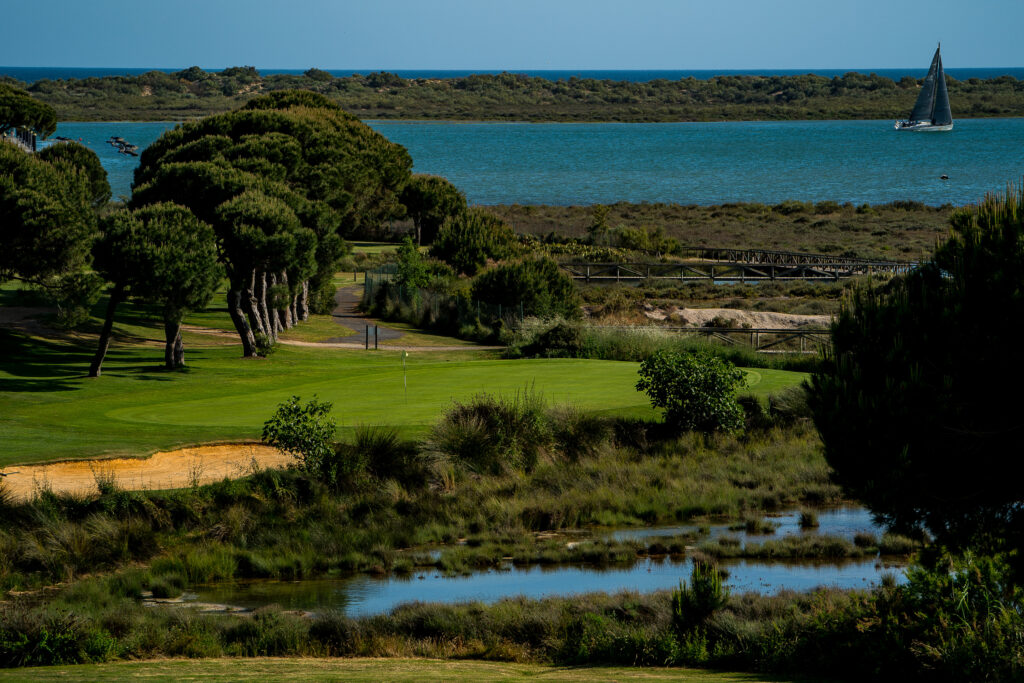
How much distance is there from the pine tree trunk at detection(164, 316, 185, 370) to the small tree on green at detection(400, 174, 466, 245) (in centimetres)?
4524

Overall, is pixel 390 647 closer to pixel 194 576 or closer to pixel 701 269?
pixel 194 576

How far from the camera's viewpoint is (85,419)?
2558 centimetres

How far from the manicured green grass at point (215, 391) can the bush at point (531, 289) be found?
998 cm

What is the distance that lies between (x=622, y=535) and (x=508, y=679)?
30.6 ft

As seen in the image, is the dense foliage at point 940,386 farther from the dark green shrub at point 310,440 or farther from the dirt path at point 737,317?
the dirt path at point 737,317

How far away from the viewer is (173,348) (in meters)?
33.9

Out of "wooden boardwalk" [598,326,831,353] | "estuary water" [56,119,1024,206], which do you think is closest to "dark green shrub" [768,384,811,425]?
"wooden boardwalk" [598,326,831,353]

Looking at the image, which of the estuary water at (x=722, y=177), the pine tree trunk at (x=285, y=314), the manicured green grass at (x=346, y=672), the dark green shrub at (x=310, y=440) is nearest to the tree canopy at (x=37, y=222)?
the pine tree trunk at (x=285, y=314)

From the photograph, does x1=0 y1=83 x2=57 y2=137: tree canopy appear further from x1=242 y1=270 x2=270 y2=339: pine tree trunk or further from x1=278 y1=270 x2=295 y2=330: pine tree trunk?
x1=242 y1=270 x2=270 y2=339: pine tree trunk

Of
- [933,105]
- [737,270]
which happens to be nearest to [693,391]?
[737,270]

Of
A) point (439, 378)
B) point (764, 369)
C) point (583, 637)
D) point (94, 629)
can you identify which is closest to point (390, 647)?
point (583, 637)

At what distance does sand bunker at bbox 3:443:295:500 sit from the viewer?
68.4 ft

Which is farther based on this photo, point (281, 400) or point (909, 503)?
point (281, 400)

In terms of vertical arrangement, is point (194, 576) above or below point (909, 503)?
below
